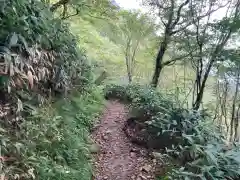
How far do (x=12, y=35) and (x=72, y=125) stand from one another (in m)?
1.86

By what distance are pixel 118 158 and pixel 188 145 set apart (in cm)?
125

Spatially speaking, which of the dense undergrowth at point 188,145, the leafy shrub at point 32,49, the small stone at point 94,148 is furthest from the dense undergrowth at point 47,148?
the dense undergrowth at point 188,145

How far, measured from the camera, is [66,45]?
592 cm

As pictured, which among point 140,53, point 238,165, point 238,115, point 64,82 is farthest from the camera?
point 140,53

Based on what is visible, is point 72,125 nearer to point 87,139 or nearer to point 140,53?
point 87,139

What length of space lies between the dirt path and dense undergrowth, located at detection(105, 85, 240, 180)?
360 mm

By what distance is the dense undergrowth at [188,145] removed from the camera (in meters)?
4.20

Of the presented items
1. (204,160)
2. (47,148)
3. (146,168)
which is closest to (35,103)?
(47,148)

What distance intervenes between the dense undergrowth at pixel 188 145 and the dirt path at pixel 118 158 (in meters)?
0.36

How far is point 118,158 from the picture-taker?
5.09m

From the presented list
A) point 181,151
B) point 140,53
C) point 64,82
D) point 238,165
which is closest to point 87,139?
point 64,82

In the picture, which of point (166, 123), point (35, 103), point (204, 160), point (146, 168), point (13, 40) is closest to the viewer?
point (13, 40)

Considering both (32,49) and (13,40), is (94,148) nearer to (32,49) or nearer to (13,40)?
(32,49)

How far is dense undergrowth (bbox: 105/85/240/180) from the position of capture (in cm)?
420
